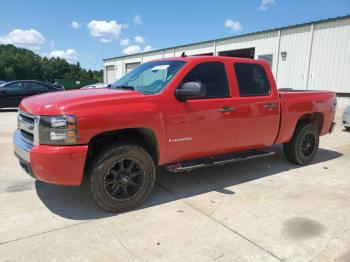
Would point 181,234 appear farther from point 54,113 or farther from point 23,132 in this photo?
point 23,132

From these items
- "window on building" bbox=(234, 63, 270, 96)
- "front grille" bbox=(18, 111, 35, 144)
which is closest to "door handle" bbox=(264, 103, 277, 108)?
"window on building" bbox=(234, 63, 270, 96)

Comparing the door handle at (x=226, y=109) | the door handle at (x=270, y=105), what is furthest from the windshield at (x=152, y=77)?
the door handle at (x=270, y=105)

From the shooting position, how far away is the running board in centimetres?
439

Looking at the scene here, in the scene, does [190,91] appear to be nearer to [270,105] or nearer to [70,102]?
[70,102]

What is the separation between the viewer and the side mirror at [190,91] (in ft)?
13.3

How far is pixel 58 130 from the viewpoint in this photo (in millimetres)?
3428

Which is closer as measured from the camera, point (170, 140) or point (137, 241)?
point (137, 241)

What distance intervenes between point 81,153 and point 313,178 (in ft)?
12.9

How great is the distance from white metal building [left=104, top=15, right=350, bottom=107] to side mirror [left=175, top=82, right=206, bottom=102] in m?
14.8

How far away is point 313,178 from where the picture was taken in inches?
215

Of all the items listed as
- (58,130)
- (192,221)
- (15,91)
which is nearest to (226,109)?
(192,221)

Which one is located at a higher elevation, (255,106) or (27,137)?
(255,106)

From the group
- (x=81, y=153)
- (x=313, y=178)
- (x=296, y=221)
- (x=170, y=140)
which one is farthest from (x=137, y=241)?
(x=313, y=178)

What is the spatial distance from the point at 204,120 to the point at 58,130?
1940mm
